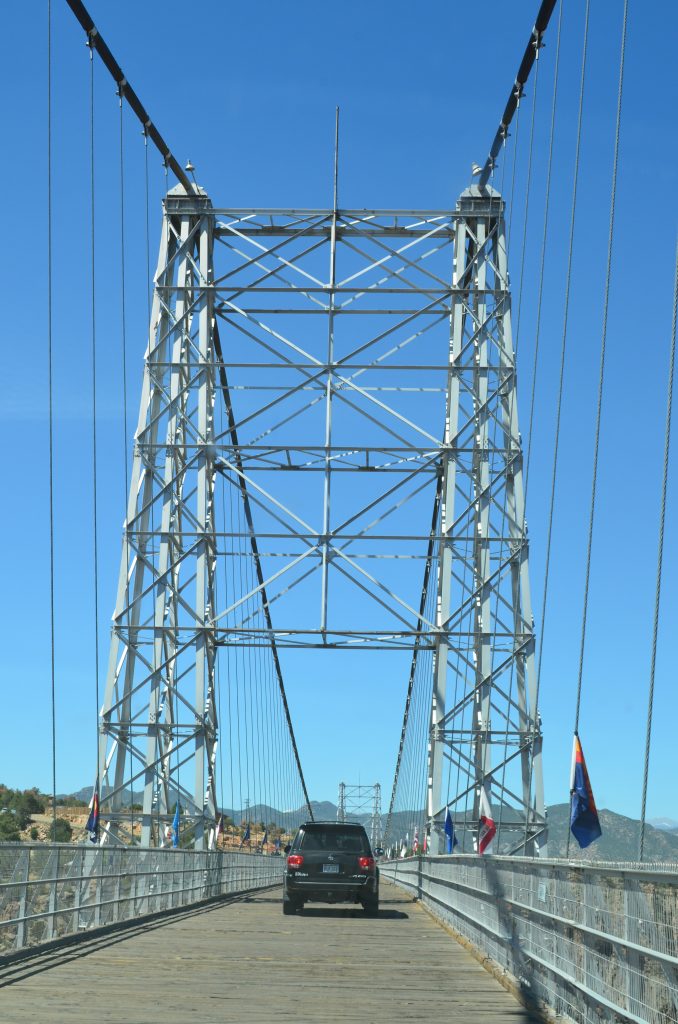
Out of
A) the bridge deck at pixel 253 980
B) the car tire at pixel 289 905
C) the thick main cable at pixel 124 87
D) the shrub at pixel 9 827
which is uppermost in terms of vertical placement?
the thick main cable at pixel 124 87

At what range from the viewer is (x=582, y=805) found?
16.5m

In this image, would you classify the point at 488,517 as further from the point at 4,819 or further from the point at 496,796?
the point at 4,819

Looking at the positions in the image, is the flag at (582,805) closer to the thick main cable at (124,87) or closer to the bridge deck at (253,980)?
the bridge deck at (253,980)

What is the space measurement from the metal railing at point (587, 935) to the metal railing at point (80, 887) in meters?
4.21

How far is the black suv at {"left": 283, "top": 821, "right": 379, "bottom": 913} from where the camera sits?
75.9ft

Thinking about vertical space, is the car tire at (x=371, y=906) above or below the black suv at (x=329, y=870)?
below

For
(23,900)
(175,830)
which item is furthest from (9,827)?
(23,900)

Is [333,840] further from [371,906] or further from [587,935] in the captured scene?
[587,935]

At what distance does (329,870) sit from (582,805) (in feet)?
24.9

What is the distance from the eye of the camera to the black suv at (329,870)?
2312 centimetres

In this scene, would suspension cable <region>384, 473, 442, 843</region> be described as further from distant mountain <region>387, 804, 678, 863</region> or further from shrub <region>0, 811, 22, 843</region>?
shrub <region>0, 811, 22, 843</region>

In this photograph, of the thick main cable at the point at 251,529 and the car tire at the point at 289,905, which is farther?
the thick main cable at the point at 251,529

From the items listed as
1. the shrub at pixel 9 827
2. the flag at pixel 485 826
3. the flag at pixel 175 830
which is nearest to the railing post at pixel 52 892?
the flag at pixel 485 826

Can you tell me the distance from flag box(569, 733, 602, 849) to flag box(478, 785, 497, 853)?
11.8 meters
